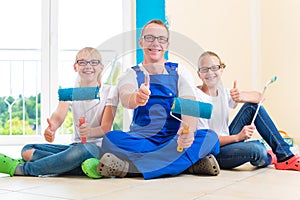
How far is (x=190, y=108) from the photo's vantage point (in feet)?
4.22

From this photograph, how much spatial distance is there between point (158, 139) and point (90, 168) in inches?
9.4

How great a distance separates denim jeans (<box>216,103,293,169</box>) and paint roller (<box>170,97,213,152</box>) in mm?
234

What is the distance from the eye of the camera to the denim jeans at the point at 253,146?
4.74ft

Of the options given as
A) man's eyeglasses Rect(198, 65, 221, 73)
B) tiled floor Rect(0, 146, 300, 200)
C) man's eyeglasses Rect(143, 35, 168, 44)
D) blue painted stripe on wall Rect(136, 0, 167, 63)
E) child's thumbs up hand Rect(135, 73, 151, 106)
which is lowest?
tiled floor Rect(0, 146, 300, 200)

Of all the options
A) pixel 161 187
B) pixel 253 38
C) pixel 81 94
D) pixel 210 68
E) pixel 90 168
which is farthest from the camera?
pixel 253 38

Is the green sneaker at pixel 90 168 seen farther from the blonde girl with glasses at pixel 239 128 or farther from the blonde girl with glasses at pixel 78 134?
the blonde girl with glasses at pixel 239 128

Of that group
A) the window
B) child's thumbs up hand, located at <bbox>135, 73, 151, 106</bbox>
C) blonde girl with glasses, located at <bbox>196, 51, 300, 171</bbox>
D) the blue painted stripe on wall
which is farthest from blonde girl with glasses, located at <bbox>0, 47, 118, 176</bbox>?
the window

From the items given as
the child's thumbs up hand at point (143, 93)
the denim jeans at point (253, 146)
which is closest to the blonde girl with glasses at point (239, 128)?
the denim jeans at point (253, 146)

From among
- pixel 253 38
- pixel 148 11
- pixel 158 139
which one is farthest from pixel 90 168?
pixel 253 38

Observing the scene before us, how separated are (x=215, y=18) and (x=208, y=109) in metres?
1.51

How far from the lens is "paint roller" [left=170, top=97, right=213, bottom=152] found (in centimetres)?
128

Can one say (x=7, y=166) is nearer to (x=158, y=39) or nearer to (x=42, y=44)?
(x=158, y=39)

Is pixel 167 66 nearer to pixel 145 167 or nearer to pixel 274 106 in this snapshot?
pixel 145 167

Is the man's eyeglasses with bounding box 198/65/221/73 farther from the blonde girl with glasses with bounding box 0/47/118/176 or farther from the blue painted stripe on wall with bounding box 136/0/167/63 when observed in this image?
the blue painted stripe on wall with bounding box 136/0/167/63
